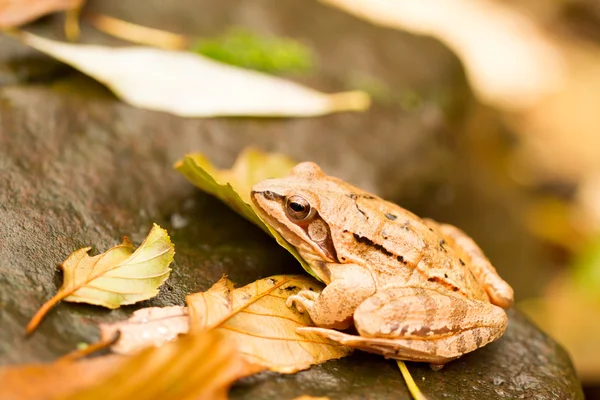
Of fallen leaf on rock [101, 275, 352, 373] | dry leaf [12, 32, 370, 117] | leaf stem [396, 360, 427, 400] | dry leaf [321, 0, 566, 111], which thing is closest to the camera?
fallen leaf on rock [101, 275, 352, 373]

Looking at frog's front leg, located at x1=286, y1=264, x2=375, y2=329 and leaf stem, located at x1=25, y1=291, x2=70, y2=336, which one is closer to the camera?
leaf stem, located at x1=25, y1=291, x2=70, y2=336

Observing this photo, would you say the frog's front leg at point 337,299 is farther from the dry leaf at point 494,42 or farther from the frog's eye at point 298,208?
the dry leaf at point 494,42

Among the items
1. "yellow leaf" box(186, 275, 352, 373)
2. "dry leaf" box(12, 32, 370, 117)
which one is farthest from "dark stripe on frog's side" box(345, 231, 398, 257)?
"dry leaf" box(12, 32, 370, 117)

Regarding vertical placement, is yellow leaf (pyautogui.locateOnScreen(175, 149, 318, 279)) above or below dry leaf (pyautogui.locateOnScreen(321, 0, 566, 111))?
below

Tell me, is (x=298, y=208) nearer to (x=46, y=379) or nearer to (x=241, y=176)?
(x=241, y=176)

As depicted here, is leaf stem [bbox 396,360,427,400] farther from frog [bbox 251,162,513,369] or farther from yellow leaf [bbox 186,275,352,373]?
yellow leaf [bbox 186,275,352,373]

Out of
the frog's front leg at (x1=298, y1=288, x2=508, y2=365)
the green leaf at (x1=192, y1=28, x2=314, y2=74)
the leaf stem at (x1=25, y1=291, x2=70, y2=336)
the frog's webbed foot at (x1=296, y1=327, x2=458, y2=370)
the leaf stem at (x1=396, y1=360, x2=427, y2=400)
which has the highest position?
the green leaf at (x1=192, y1=28, x2=314, y2=74)

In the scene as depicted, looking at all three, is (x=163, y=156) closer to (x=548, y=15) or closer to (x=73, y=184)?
(x=73, y=184)
